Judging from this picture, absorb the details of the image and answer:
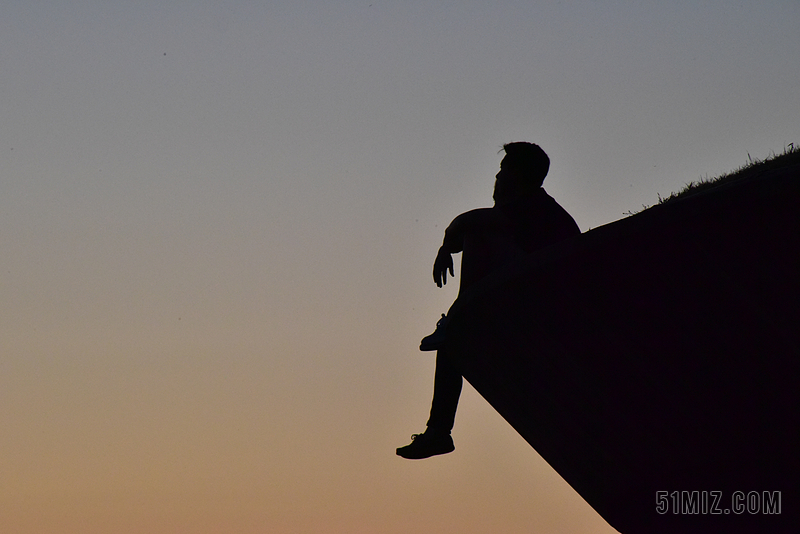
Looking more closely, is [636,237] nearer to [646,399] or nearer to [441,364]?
[646,399]

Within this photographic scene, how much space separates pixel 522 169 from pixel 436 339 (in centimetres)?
175

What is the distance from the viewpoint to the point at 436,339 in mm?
8727

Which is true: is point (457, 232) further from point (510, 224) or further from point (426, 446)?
point (426, 446)

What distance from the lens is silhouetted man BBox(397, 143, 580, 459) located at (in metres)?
7.83

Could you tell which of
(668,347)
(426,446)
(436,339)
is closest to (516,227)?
(436,339)

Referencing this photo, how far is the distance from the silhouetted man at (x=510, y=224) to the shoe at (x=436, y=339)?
1.41 ft

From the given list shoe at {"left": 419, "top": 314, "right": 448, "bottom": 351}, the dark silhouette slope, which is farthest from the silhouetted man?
shoe at {"left": 419, "top": 314, "right": 448, "bottom": 351}

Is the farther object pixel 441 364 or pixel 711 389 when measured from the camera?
pixel 441 364

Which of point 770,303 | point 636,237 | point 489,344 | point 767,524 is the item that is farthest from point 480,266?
point 767,524

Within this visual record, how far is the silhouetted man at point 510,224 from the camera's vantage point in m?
7.83

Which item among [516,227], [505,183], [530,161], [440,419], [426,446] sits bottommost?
[426,446]

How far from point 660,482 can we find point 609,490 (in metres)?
0.70

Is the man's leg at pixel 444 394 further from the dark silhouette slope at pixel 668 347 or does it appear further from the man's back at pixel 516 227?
the man's back at pixel 516 227

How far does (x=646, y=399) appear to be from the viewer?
7766 mm
